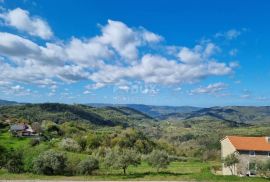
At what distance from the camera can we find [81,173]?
2482 inches

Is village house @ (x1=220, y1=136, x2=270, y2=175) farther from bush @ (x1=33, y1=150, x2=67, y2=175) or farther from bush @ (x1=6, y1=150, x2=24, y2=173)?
bush @ (x1=6, y1=150, x2=24, y2=173)

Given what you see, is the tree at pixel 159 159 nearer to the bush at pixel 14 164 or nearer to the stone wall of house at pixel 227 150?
the stone wall of house at pixel 227 150

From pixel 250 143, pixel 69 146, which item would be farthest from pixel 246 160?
pixel 69 146

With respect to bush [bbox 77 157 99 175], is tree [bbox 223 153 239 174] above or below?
above

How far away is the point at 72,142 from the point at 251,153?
179 feet

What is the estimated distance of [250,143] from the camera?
68375mm

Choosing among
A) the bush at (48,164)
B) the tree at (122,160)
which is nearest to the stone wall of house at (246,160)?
the tree at (122,160)

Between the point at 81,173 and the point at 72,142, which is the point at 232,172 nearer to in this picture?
the point at 81,173

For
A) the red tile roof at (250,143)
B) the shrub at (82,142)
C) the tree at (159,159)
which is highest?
the red tile roof at (250,143)

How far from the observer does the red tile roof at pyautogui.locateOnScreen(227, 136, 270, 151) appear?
66625 mm

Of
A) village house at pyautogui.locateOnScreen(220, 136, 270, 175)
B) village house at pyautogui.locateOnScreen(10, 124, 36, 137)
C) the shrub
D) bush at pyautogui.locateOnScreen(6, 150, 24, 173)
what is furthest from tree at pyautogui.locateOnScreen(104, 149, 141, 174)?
village house at pyautogui.locateOnScreen(10, 124, 36, 137)

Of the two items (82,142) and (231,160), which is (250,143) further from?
(82,142)

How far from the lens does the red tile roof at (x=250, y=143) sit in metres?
66.6

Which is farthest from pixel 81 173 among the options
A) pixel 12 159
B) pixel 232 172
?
pixel 232 172
